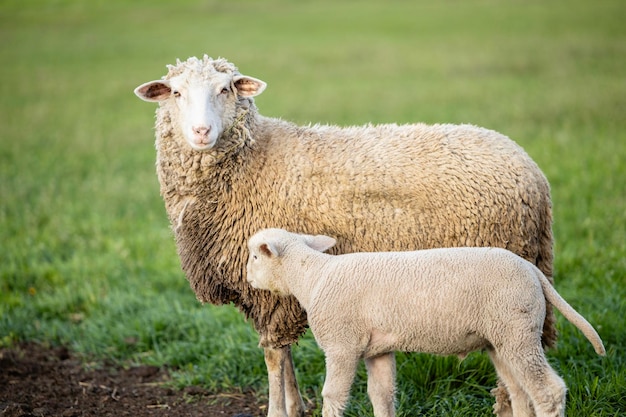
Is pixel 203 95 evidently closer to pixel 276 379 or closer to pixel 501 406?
pixel 276 379

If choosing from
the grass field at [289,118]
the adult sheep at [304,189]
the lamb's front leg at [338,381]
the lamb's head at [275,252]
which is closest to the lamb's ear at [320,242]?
the lamb's head at [275,252]

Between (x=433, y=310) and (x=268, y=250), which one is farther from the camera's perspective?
(x=268, y=250)

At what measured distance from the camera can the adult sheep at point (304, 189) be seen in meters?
4.33

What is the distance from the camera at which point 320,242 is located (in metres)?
4.08

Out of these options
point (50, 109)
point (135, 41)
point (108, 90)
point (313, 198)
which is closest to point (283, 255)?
point (313, 198)

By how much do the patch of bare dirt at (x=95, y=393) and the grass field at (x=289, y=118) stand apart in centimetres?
17

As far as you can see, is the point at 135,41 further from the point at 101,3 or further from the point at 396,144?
the point at 396,144

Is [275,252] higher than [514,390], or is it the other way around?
[275,252]

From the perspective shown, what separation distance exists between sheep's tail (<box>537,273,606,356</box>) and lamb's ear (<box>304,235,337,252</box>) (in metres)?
1.06

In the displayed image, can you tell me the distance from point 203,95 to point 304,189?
78cm

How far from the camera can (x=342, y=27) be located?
33219 mm

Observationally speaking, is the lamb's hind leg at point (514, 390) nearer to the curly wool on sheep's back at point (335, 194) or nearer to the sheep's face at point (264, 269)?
the curly wool on sheep's back at point (335, 194)

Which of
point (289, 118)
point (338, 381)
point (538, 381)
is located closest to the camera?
point (538, 381)

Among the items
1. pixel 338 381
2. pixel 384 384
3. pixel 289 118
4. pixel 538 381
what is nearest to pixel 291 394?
pixel 384 384
